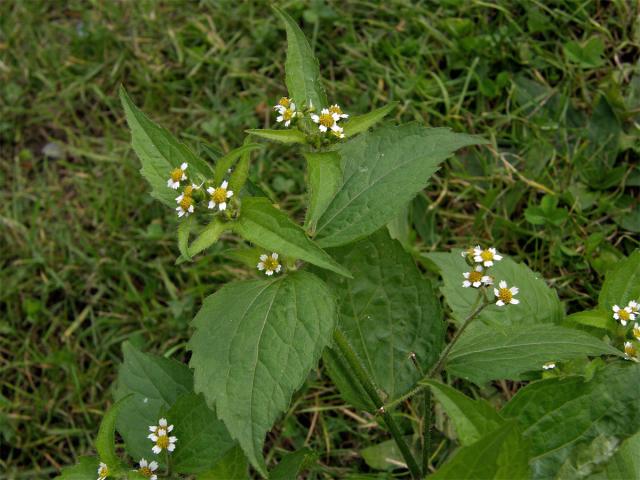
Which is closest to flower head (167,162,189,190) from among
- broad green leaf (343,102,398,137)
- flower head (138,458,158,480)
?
broad green leaf (343,102,398,137)

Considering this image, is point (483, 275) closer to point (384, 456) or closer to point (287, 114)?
point (287, 114)

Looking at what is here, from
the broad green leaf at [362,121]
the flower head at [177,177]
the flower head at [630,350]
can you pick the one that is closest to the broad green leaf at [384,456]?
the flower head at [630,350]

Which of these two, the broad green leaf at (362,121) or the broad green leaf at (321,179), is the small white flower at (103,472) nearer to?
the broad green leaf at (321,179)

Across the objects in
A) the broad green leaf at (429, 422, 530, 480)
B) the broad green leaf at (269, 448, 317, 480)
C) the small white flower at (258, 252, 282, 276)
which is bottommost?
the broad green leaf at (269, 448, 317, 480)

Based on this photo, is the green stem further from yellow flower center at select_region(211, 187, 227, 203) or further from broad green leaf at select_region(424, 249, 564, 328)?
yellow flower center at select_region(211, 187, 227, 203)

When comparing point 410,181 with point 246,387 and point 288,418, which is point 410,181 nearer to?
point 246,387

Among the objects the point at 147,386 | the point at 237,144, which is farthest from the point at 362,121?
the point at 237,144

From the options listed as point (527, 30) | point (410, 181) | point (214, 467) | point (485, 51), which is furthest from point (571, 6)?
point (214, 467)
